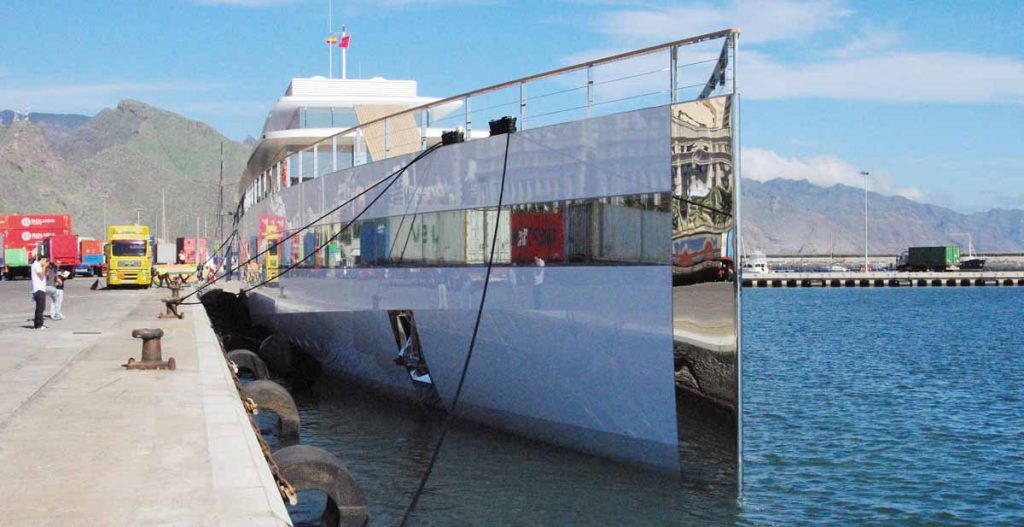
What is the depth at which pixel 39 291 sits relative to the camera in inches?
834

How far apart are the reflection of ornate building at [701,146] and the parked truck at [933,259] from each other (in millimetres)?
129232

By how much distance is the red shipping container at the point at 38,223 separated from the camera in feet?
245

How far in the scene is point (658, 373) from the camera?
10938 mm

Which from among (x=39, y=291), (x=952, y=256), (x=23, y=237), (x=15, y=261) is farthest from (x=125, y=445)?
(x=952, y=256)

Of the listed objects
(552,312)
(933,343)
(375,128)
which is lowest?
(933,343)

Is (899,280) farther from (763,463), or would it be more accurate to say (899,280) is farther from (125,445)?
(125,445)

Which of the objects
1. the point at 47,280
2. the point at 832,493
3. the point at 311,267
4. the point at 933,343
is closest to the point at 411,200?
the point at 311,267

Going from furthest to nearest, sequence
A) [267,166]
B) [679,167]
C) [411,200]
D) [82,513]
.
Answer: [267,166], [411,200], [679,167], [82,513]

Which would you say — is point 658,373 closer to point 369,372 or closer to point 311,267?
point 369,372

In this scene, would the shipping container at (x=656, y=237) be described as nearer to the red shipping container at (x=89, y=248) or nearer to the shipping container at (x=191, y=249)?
the shipping container at (x=191, y=249)

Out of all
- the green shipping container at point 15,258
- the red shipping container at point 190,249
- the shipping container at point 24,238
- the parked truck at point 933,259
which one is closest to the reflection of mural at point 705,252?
the green shipping container at point 15,258

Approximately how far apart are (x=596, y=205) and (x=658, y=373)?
2.05 m

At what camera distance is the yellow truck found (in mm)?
46344

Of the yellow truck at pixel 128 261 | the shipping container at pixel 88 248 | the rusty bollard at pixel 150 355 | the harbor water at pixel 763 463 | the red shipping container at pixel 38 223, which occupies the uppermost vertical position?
the red shipping container at pixel 38 223
